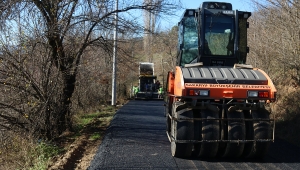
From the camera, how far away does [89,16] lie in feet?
37.0

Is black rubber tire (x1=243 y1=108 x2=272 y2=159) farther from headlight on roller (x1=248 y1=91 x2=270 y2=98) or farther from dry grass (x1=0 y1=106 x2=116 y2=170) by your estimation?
dry grass (x1=0 y1=106 x2=116 y2=170)

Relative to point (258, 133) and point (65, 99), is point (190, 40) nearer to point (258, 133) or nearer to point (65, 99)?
point (258, 133)

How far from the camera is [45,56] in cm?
1114

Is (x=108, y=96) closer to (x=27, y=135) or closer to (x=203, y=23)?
(x=27, y=135)

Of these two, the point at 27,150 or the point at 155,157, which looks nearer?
the point at 155,157

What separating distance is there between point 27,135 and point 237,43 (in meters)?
6.05

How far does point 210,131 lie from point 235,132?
489 mm

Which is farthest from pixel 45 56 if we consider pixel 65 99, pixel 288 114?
pixel 288 114

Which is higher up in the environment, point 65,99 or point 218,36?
point 218,36

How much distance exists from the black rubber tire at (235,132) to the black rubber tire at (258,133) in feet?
0.55

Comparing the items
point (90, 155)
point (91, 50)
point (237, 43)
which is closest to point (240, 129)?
point (237, 43)

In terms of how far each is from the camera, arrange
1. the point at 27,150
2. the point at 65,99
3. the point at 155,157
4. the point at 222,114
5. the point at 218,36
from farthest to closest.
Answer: the point at 65,99, the point at 27,150, the point at 218,36, the point at 155,157, the point at 222,114

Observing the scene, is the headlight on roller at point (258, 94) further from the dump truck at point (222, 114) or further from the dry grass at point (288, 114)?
the dry grass at point (288, 114)

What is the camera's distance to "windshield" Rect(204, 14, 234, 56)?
369 inches
